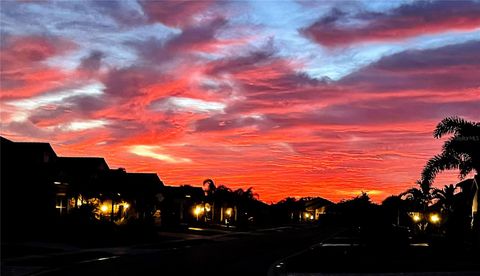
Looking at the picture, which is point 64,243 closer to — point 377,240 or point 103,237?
point 103,237

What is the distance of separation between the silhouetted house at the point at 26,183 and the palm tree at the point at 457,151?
26413 mm

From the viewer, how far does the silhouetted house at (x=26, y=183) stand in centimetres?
4666

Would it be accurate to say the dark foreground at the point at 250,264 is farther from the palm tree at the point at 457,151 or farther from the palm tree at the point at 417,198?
the palm tree at the point at 417,198

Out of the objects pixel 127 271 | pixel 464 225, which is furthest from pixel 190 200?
pixel 127 271

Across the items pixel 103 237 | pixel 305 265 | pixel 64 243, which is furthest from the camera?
pixel 103 237

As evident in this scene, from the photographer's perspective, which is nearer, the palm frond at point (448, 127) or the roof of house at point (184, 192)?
the palm frond at point (448, 127)

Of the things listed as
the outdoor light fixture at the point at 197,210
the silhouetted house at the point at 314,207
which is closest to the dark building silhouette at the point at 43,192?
the outdoor light fixture at the point at 197,210

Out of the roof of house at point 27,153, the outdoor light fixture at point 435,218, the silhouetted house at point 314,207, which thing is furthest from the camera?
the silhouetted house at point 314,207

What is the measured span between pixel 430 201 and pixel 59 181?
3409cm

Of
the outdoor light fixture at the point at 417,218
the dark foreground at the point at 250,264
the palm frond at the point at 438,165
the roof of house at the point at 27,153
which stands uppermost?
the roof of house at the point at 27,153

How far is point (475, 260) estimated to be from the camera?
23.7 m

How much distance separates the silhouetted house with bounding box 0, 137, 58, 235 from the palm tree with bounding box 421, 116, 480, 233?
26413mm

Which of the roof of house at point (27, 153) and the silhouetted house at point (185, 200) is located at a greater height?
the roof of house at point (27, 153)

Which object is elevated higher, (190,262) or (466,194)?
(466,194)
